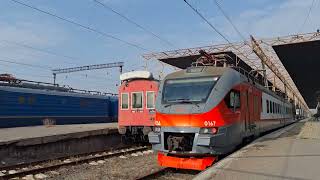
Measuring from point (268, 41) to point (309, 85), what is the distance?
3311 centimetres

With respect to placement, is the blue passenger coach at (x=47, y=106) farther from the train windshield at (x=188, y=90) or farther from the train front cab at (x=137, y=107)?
the train windshield at (x=188, y=90)

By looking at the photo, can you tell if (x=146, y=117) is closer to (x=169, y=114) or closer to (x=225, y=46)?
(x=169, y=114)

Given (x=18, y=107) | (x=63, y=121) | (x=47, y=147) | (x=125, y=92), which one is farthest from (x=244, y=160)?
(x=63, y=121)

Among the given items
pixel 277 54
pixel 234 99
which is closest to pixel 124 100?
pixel 234 99

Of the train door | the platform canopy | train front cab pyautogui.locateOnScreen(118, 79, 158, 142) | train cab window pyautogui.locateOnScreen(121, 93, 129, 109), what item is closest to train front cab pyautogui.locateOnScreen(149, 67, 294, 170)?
the train door

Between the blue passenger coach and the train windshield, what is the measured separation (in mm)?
14394

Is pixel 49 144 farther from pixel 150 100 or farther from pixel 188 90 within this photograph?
pixel 188 90

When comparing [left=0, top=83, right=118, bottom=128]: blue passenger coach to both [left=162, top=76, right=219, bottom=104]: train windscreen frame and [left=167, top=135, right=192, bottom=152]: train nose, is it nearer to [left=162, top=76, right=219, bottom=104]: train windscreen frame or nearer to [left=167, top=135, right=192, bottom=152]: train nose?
[left=162, top=76, right=219, bottom=104]: train windscreen frame

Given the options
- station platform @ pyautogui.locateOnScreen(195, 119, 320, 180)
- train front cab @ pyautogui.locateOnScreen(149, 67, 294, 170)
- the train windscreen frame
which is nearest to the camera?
station platform @ pyautogui.locateOnScreen(195, 119, 320, 180)

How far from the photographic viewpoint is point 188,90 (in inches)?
432

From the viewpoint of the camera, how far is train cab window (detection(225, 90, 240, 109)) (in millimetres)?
11020

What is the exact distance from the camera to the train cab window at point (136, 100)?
742 inches

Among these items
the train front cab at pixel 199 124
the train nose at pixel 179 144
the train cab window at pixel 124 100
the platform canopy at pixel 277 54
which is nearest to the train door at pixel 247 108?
the train front cab at pixel 199 124

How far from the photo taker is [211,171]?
28.2 feet
